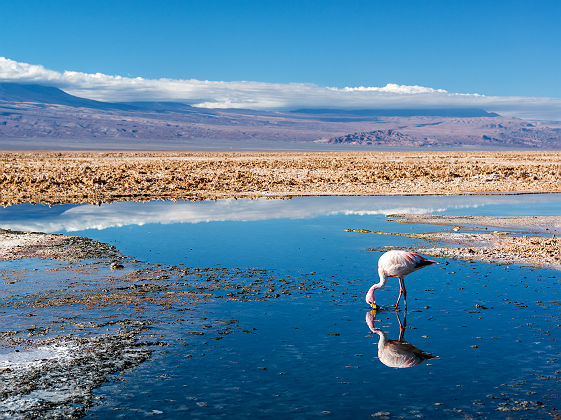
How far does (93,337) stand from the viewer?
32.2 ft

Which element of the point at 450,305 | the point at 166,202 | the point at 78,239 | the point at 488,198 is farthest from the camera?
the point at 488,198

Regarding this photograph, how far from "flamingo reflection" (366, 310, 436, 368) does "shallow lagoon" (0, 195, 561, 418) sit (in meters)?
0.13

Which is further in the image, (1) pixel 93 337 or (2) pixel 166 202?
(2) pixel 166 202

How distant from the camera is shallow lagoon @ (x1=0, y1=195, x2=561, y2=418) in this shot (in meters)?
7.61

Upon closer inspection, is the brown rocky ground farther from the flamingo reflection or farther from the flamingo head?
the flamingo reflection

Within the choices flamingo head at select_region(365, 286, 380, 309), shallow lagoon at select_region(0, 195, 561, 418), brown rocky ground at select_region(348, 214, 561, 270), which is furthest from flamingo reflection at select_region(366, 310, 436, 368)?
brown rocky ground at select_region(348, 214, 561, 270)

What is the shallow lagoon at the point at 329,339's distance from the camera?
7609 mm

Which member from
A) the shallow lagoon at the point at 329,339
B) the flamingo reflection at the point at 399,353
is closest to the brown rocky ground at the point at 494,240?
the shallow lagoon at the point at 329,339

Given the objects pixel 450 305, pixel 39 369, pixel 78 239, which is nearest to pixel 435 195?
pixel 78 239

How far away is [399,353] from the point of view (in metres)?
9.23

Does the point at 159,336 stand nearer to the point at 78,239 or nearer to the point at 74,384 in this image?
the point at 74,384

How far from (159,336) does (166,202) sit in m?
20.8

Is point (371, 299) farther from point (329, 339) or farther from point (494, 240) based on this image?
point (494, 240)

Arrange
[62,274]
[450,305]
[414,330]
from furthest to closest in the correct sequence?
1. [62,274]
2. [450,305]
3. [414,330]
